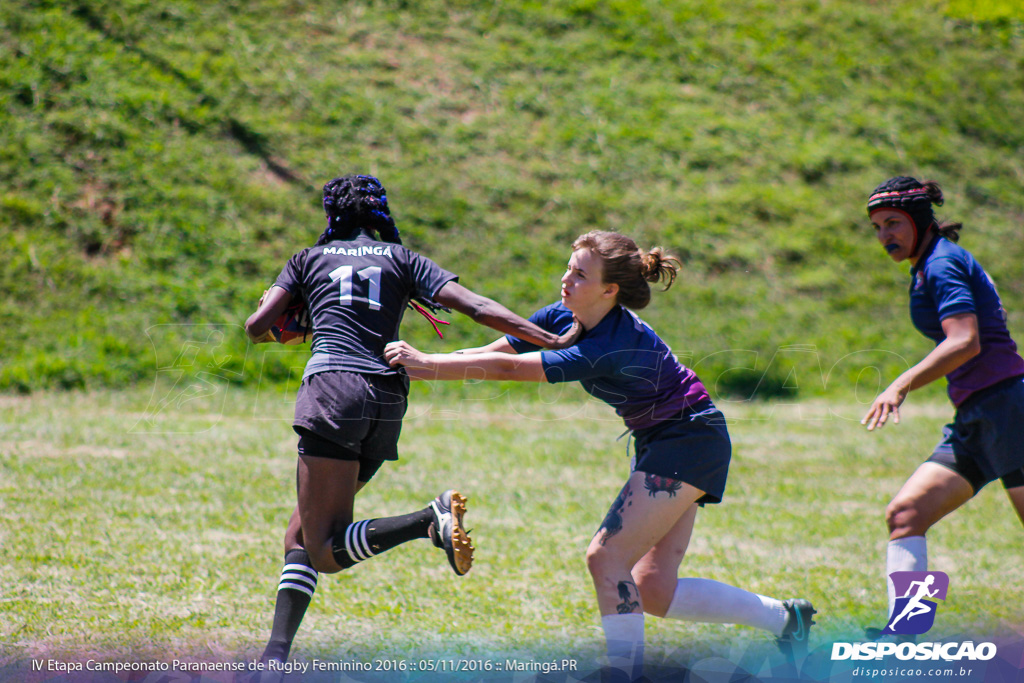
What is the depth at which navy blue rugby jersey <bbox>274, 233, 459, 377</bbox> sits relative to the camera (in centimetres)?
390

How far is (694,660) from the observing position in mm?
→ 4523

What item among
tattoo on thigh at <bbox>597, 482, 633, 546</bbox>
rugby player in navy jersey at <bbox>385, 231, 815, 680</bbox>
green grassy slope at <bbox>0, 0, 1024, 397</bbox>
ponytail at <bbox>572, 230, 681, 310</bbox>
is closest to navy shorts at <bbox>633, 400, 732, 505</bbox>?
rugby player in navy jersey at <bbox>385, 231, 815, 680</bbox>

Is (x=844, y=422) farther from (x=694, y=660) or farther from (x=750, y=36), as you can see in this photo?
(x=750, y=36)

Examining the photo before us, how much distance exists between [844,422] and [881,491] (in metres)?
3.52

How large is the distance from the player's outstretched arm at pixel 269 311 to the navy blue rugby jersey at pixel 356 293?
Result: 0.14 ft

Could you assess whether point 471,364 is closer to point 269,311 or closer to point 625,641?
point 269,311

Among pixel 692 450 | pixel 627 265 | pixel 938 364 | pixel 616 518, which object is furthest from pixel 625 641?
pixel 938 364

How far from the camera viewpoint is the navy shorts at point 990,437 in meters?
4.18

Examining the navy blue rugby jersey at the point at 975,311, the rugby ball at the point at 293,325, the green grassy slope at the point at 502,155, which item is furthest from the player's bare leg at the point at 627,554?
the green grassy slope at the point at 502,155

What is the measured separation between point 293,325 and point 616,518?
5.64 feet

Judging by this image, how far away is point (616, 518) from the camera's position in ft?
12.1

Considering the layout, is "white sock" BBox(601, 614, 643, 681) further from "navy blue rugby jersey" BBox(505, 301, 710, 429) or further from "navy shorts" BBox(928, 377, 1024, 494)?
"navy shorts" BBox(928, 377, 1024, 494)

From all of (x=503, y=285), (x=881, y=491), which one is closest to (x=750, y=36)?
(x=503, y=285)

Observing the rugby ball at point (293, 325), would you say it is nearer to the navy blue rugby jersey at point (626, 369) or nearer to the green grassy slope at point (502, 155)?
the navy blue rugby jersey at point (626, 369)
